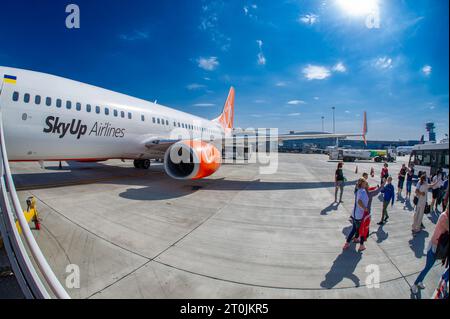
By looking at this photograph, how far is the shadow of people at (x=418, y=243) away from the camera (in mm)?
3643

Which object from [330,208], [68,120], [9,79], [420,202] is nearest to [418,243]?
[420,202]

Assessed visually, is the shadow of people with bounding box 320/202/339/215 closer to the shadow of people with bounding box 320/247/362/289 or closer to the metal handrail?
the shadow of people with bounding box 320/247/362/289

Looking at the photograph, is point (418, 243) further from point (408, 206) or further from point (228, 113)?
Result: point (228, 113)

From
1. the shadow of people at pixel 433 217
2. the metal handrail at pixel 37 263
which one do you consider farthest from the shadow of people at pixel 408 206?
the metal handrail at pixel 37 263

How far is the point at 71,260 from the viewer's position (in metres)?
3.00

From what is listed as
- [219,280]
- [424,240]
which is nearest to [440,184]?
[424,240]

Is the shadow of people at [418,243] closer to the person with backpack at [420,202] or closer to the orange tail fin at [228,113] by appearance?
the person with backpack at [420,202]

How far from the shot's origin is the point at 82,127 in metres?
7.55

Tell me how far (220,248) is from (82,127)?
24.7 feet

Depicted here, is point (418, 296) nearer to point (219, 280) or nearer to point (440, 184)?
point (219, 280)

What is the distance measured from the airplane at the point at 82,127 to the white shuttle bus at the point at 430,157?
4.72m

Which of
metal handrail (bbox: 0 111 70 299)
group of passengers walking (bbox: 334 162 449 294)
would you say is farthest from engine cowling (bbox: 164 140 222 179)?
metal handrail (bbox: 0 111 70 299)

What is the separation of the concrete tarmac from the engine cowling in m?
1.48
